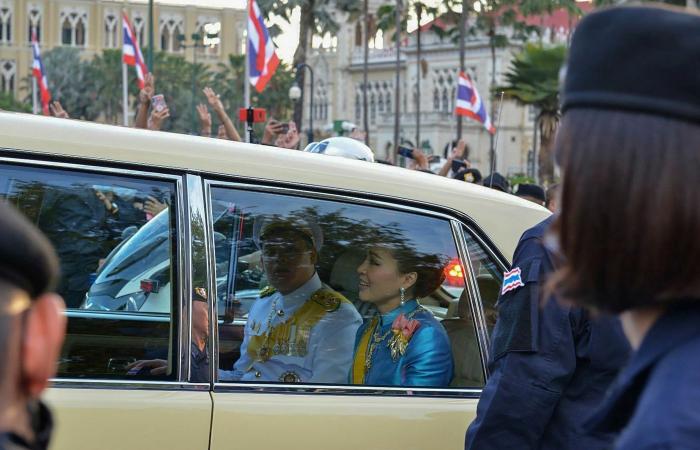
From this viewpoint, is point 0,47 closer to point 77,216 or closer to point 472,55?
point 472,55

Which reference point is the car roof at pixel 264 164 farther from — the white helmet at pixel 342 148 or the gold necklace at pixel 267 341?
the white helmet at pixel 342 148

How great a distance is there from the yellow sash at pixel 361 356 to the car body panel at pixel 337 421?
0.33ft

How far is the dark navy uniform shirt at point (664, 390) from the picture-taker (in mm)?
1328

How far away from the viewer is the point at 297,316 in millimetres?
3480

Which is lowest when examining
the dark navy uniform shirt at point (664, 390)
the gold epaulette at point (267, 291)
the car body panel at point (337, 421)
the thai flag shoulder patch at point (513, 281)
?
the car body panel at point (337, 421)

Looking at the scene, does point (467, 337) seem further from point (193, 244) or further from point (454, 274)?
point (193, 244)

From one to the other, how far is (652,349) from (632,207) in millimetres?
196

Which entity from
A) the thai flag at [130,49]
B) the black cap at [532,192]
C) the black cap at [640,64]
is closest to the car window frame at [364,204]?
the black cap at [640,64]

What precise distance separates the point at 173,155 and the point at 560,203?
75.9 inches

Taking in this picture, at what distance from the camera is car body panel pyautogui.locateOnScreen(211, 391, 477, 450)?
3061mm

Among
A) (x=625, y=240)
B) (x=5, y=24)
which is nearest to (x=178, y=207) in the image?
(x=625, y=240)

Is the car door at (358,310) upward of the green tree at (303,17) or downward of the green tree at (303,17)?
downward

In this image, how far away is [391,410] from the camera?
10.7 ft

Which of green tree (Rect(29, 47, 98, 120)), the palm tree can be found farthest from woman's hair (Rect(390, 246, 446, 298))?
green tree (Rect(29, 47, 98, 120))
